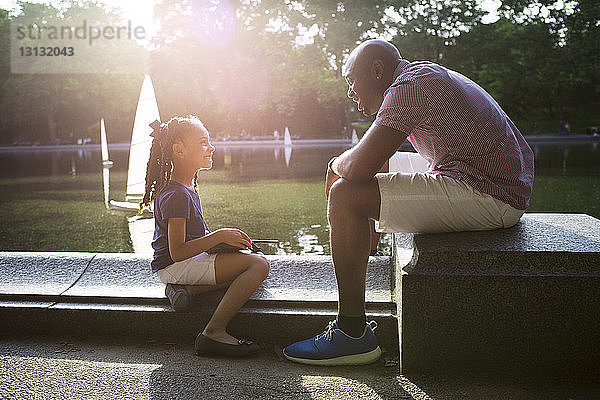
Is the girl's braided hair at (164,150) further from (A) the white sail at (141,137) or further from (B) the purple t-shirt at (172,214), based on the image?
(A) the white sail at (141,137)

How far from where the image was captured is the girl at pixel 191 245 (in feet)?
8.70

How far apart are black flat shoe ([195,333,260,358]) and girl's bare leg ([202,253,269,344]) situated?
25mm

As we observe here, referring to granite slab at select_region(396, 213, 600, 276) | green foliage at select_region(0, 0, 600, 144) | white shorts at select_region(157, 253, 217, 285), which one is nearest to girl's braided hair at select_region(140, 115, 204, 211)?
white shorts at select_region(157, 253, 217, 285)

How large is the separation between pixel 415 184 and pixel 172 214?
1.05m

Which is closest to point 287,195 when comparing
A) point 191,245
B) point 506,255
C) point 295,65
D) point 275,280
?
point 275,280

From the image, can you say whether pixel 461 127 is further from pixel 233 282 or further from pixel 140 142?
pixel 140 142

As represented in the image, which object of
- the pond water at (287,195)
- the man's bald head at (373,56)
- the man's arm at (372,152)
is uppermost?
the man's bald head at (373,56)

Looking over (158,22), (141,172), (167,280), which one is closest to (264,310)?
(167,280)

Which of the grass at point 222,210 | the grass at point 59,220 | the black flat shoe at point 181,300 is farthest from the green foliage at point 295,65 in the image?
the black flat shoe at point 181,300

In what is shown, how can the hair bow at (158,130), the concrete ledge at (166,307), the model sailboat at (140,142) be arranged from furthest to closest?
the model sailboat at (140,142) < the hair bow at (158,130) < the concrete ledge at (166,307)

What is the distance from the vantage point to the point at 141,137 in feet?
31.2

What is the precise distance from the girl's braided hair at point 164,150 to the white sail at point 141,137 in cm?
643

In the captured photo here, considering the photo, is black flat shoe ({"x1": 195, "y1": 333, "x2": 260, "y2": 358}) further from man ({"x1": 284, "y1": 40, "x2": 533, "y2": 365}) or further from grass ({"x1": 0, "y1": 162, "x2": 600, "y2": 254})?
grass ({"x1": 0, "y1": 162, "x2": 600, "y2": 254})

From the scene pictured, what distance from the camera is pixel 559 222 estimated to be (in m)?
2.85
